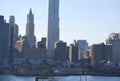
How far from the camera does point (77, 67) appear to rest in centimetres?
17888

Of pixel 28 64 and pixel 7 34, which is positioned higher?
pixel 7 34

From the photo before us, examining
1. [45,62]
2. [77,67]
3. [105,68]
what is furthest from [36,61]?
[105,68]

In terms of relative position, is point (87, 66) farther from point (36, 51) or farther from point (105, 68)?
point (36, 51)

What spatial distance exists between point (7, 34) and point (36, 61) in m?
28.4

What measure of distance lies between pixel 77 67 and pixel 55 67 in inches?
477

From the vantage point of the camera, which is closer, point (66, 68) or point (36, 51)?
point (66, 68)

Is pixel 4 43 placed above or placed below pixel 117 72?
above

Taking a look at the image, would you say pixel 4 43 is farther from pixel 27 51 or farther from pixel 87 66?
pixel 87 66

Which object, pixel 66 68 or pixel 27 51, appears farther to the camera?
pixel 27 51

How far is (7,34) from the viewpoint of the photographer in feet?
622

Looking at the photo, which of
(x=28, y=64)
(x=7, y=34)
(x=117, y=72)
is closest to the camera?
(x=28, y=64)

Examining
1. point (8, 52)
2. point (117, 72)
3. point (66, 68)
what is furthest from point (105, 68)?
point (8, 52)

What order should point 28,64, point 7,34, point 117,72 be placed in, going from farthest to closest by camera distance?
1. point 7,34
2. point 117,72
3. point 28,64

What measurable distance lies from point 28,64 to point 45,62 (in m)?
7.31
